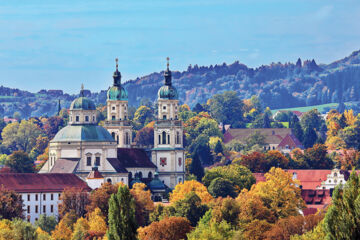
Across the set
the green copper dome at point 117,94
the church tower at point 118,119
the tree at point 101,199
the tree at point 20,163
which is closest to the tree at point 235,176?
the church tower at point 118,119

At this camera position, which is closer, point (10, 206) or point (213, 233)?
point (213, 233)

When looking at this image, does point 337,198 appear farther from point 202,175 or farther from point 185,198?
point 202,175

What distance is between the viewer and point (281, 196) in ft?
431

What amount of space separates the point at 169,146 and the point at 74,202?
1303 inches

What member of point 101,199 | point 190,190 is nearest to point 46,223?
point 101,199

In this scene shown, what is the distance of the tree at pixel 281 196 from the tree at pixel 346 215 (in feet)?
163

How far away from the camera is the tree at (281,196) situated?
420ft

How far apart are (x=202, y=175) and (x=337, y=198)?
93.5 m

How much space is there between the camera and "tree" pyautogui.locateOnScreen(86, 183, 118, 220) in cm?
12288

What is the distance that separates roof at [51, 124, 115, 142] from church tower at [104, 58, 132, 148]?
14629 millimetres

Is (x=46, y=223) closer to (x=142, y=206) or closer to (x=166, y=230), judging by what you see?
(x=142, y=206)

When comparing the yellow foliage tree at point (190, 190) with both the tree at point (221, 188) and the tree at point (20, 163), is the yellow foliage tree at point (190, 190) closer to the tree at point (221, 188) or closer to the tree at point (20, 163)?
the tree at point (221, 188)

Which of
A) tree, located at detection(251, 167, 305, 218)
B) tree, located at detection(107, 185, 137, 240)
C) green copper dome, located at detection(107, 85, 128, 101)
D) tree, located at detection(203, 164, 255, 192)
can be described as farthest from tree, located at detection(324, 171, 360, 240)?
green copper dome, located at detection(107, 85, 128, 101)

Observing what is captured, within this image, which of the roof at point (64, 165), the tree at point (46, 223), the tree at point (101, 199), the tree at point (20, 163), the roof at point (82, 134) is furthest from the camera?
the tree at point (20, 163)
